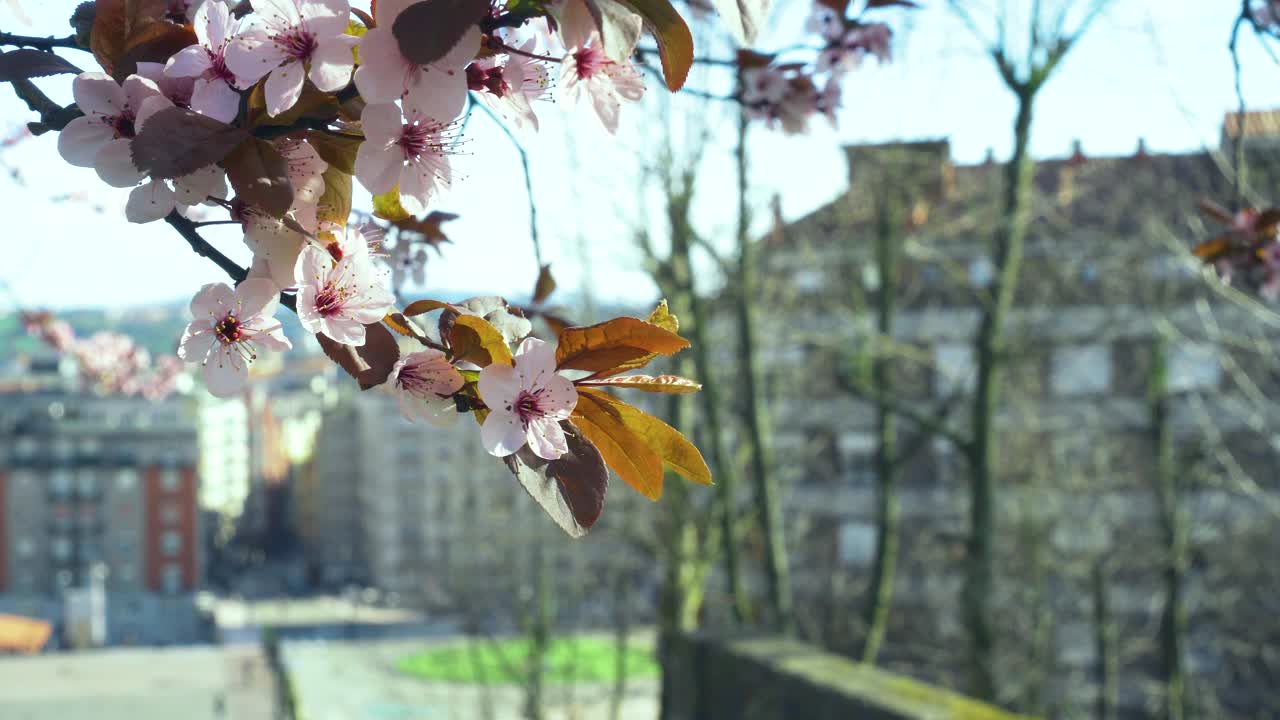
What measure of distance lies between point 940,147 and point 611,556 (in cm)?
Result: 728

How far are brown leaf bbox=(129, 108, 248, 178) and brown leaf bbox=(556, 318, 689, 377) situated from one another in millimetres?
262

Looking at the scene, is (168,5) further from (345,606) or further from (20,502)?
(345,606)

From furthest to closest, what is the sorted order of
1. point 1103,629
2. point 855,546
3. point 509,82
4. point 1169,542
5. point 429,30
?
point 855,546 < point 1103,629 < point 1169,542 < point 509,82 < point 429,30

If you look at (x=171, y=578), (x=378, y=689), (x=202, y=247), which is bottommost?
(x=378, y=689)

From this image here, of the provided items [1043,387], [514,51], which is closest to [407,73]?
[514,51]

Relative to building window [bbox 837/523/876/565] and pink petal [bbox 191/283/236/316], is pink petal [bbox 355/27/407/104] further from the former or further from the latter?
building window [bbox 837/523/876/565]

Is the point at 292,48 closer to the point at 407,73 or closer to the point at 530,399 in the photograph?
the point at 407,73

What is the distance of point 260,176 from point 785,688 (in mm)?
4988

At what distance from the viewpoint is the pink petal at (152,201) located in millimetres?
823

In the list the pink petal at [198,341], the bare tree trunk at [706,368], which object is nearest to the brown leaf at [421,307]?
the pink petal at [198,341]

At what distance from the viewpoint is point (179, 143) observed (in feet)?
2.57

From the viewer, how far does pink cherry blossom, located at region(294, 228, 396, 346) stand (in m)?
0.84

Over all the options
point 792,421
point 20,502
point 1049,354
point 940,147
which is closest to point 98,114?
point 1049,354

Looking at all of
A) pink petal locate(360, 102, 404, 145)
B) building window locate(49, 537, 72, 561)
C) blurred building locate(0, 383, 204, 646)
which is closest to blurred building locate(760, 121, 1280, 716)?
pink petal locate(360, 102, 404, 145)
